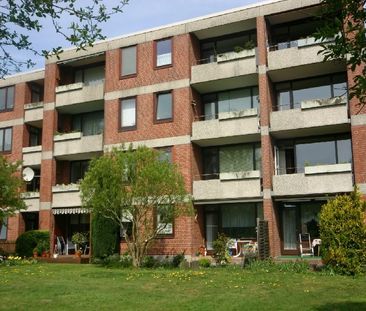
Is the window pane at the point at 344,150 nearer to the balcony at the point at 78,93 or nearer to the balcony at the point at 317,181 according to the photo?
the balcony at the point at 317,181

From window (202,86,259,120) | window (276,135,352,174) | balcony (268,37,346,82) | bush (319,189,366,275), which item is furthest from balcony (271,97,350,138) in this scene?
bush (319,189,366,275)

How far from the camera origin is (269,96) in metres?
27.6

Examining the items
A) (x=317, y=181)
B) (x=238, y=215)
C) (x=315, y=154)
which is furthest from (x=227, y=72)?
(x=238, y=215)

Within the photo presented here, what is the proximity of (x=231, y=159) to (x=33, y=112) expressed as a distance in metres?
15.4

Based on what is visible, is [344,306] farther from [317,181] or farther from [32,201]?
[32,201]

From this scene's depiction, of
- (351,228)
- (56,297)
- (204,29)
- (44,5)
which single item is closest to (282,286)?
(351,228)

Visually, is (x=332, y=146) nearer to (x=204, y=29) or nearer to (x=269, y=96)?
(x=269, y=96)

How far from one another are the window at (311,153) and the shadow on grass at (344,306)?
1476 cm

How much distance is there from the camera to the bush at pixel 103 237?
27.9 m

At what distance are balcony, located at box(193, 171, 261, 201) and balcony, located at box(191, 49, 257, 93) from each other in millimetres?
5328

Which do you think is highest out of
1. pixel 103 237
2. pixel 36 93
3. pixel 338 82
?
pixel 36 93

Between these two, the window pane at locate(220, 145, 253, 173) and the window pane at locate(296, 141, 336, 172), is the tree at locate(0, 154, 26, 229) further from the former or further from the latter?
the window pane at locate(296, 141, 336, 172)

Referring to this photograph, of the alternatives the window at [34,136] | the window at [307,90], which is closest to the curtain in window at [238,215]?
the window at [307,90]

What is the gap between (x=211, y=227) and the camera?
29.2 metres
